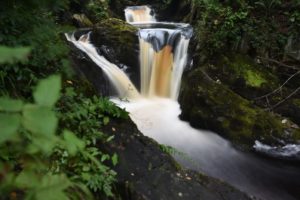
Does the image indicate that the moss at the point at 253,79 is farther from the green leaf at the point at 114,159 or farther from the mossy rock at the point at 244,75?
the green leaf at the point at 114,159

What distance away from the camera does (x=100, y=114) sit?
4.11 m

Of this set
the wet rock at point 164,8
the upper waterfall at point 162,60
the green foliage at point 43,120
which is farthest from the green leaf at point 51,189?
the wet rock at point 164,8

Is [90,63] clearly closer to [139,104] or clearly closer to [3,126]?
→ [139,104]

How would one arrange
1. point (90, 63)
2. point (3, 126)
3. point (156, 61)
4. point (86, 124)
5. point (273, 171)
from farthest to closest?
point (156, 61)
point (90, 63)
point (273, 171)
point (86, 124)
point (3, 126)

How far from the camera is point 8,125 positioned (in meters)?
0.77

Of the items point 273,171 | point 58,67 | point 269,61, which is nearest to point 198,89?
point 269,61

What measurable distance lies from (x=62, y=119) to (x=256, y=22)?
6149 millimetres

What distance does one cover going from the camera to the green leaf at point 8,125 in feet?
2.48

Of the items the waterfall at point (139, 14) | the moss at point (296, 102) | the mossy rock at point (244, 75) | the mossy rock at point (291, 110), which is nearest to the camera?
the mossy rock at point (291, 110)

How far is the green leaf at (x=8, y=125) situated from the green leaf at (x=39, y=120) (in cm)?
2

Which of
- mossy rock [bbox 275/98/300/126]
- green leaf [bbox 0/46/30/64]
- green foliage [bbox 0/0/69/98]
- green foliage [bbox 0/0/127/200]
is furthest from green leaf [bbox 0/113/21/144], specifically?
mossy rock [bbox 275/98/300/126]

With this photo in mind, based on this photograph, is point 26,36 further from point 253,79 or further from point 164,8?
point 164,8

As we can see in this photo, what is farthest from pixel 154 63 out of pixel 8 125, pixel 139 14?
pixel 8 125

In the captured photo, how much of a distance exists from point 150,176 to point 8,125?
3.21 m
